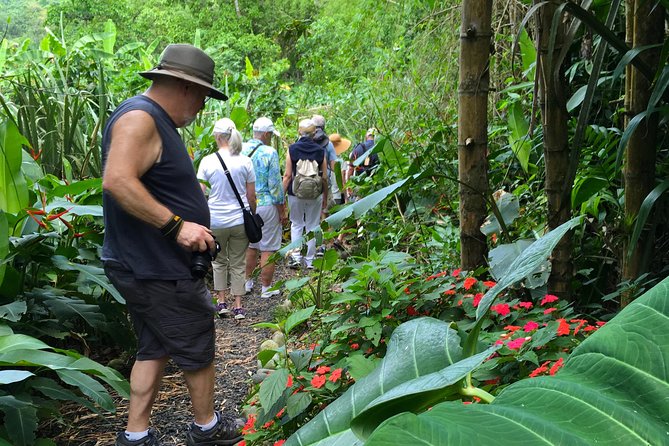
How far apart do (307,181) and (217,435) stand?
4.09 meters

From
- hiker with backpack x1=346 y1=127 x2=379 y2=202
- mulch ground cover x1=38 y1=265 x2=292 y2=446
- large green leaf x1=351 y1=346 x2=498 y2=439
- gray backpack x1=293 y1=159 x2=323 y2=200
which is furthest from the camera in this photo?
hiker with backpack x1=346 y1=127 x2=379 y2=202

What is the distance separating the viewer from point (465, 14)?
288cm

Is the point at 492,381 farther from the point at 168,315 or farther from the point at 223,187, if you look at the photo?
the point at 223,187

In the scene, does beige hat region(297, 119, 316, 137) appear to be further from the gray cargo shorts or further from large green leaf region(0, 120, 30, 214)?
the gray cargo shorts

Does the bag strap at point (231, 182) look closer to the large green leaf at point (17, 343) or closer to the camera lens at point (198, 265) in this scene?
the camera lens at point (198, 265)

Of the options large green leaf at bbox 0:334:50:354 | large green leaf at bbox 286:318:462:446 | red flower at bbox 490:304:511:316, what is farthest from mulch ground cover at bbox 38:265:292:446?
large green leaf at bbox 286:318:462:446

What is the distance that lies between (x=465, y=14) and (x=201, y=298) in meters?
1.70

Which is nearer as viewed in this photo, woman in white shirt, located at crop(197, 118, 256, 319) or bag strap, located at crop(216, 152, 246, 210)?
bag strap, located at crop(216, 152, 246, 210)

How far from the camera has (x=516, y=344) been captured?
85.3 inches

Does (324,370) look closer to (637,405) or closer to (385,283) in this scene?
(385,283)

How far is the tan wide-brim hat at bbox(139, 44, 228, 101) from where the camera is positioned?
304cm

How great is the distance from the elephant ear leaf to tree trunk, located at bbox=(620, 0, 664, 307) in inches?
84.8

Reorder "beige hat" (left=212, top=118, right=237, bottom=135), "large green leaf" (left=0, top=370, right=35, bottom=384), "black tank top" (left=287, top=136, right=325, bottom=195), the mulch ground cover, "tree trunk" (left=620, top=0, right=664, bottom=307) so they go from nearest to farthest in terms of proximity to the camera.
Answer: "large green leaf" (left=0, top=370, right=35, bottom=384) → "tree trunk" (left=620, top=0, right=664, bottom=307) → the mulch ground cover → "beige hat" (left=212, top=118, right=237, bottom=135) → "black tank top" (left=287, top=136, right=325, bottom=195)

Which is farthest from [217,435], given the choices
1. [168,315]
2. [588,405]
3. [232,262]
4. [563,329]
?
[588,405]
